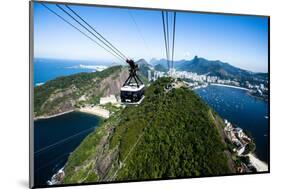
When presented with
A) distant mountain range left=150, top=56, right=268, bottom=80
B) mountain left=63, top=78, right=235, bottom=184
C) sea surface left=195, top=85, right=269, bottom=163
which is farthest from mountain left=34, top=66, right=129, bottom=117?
sea surface left=195, top=85, right=269, bottom=163

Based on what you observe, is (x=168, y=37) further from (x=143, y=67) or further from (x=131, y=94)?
(x=131, y=94)

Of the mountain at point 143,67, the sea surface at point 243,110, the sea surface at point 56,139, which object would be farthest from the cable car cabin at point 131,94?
the sea surface at point 243,110

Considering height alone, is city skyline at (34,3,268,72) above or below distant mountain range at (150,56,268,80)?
above

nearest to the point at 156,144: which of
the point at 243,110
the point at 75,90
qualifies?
the point at 75,90

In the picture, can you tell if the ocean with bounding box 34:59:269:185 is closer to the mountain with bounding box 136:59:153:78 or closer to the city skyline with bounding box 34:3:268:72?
the city skyline with bounding box 34:3:268:72

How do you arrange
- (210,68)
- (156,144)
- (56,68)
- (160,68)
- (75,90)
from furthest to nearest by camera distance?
(210,68) < (160,68) < (156,144) < (75,90) < (56,68)

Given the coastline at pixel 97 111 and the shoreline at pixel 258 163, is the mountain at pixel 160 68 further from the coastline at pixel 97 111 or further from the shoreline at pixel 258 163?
the shoreline at pixel 258 163

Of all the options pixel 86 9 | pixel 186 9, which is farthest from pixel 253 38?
pixel 86 9
